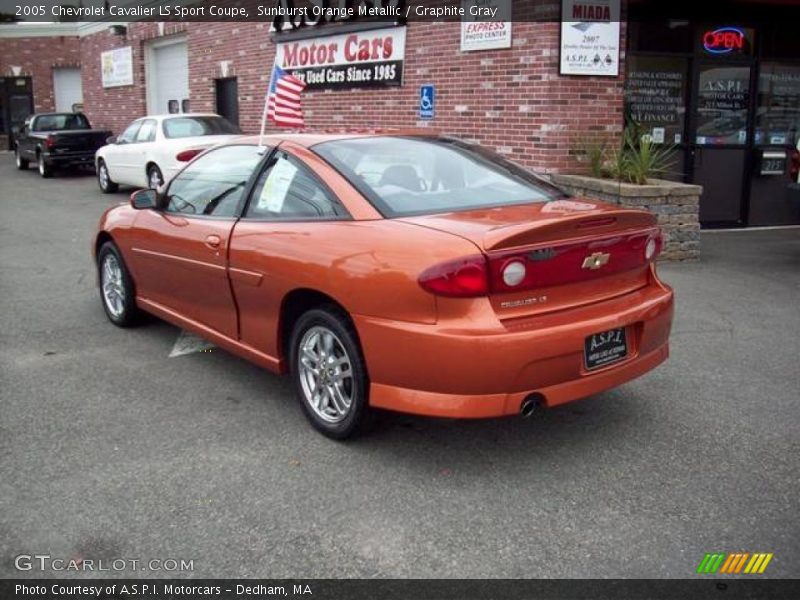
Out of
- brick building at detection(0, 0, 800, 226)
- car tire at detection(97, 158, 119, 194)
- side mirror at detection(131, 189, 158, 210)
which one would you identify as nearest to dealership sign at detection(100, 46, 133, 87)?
car tire at detection(97, 158, 119, 194)

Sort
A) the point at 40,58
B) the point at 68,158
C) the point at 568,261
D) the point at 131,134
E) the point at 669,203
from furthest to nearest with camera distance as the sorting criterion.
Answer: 1. the point at 40,58
2. the point at 68,158
3. the point at 131,134
4. the point at 669,203
5. the point at 568,261

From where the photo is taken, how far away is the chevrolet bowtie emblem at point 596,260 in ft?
12.3

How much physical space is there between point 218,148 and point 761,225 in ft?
27.9

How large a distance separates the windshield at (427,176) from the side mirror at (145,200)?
1.65 metres

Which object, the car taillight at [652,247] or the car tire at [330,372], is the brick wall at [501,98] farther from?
the car tire at [330,372]

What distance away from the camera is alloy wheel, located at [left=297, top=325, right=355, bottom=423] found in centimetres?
394

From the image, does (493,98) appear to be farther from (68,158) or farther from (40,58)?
(40,58)

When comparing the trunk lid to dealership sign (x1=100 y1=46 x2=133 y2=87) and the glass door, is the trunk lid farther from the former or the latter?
dealership sign (x1=100 y1=46 x2=133 y2=87)

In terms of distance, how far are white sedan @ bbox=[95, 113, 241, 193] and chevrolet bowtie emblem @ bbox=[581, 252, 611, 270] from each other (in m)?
10.4

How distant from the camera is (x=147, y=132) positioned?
14523 millimetres

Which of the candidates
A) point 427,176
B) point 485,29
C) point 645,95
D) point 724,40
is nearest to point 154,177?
point 485,29

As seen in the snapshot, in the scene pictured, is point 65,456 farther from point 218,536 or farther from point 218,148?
point 218,148

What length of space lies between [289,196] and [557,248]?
1500 millimetres

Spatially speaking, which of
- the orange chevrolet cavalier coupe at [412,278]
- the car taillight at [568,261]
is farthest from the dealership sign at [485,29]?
the car taillight at [568,261]
